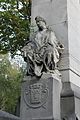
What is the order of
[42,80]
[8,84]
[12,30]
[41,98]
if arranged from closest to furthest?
[41,98] < [42,80] < [12,30] < [8,84]

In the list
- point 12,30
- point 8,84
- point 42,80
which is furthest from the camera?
point 8,84

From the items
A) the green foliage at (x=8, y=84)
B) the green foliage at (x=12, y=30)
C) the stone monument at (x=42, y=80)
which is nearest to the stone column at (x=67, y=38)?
the stone monument at (x=42, y=80)

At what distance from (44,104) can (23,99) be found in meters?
0.78

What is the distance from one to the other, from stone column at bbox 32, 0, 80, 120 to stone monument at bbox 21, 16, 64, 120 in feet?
0.90

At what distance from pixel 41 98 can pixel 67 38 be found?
2.35 meters

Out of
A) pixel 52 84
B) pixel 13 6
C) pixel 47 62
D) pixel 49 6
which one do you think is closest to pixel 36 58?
pixel 47 62

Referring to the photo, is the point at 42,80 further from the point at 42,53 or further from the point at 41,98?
the point at 42,53

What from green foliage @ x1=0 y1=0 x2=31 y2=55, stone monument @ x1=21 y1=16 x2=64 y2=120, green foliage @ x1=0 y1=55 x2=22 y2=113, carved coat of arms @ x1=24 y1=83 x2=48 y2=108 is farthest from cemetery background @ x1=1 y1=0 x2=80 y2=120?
green foliage @ x1=0 y1=55 x2=22 y2=113

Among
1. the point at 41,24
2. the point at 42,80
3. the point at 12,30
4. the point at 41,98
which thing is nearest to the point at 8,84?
the point at 12,30

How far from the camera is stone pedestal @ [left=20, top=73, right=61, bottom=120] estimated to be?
28.8ft

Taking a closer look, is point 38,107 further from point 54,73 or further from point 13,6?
point 13,6

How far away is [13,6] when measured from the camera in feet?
55.8

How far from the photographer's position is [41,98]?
8.96 metres

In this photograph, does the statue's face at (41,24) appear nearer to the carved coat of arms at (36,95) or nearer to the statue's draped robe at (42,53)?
the statue's draped robe at (42,53)
